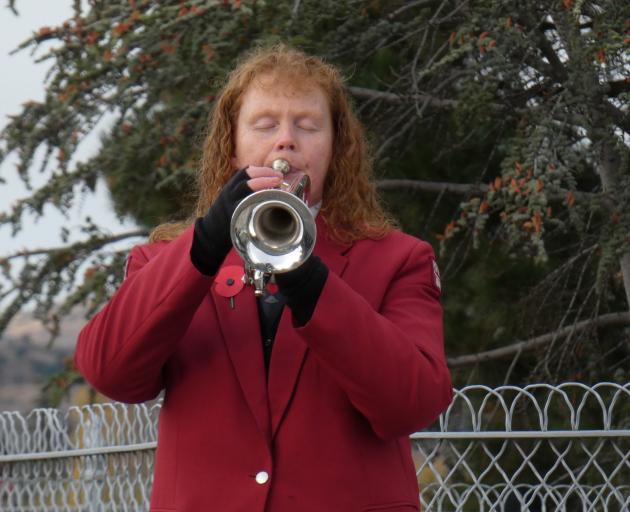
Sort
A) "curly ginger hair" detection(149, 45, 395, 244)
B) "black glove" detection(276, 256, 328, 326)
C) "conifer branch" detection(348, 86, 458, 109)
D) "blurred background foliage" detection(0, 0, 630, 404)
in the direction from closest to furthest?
"black glove" detection(276, 256, 328, 326) → "curly ginger hair" detection(149, 45, 395, 244) → "blurred background foliage" detection(0, 0, 630, 404) → "conifer branch" detection(348, 86, 458, 109)

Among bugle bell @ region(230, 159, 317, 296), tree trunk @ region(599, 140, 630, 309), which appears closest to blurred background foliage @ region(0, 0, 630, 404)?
tree trunk @ region(599, 140, 630, 309)

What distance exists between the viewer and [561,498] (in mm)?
4434

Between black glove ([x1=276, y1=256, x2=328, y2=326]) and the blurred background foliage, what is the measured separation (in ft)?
7.89

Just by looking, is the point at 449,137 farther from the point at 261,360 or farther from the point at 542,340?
the point at 261,360

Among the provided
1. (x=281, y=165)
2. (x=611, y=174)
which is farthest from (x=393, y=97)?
(x=281, y=165)

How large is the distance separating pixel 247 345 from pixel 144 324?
207 mm

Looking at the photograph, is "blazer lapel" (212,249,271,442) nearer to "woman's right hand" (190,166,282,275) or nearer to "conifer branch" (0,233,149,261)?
"woman's right hand" (190,166,282,275)

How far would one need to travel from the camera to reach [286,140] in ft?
8.45

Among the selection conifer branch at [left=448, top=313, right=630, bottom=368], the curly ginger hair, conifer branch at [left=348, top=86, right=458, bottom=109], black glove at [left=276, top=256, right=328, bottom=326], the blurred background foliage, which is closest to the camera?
black glove at [left=276, top=256, right=328, bottom=326]

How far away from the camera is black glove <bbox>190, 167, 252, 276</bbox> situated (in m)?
2.35

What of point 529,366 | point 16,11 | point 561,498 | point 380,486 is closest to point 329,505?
point 380,486

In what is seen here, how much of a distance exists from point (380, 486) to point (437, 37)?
4732 millimetres

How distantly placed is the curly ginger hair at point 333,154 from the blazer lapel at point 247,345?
10.2 inches

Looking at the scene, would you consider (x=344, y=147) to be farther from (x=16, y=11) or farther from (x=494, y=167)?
(x=494, y=167)
